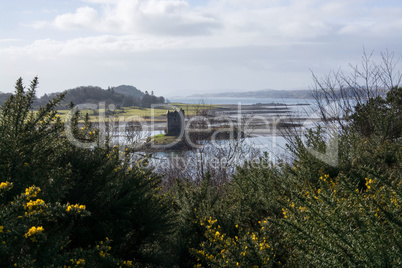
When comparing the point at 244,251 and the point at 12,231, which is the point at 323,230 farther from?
the point at 12,231

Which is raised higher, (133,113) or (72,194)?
(72,194)

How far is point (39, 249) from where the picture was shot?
2.77 m

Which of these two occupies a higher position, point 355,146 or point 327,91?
point 327,91

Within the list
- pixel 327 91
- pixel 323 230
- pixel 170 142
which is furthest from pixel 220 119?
pixel 323 230

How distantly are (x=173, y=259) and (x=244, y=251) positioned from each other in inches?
49.9

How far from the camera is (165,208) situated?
4.59 m

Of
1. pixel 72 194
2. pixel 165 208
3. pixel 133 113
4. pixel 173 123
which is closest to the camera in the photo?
pixel 72 194

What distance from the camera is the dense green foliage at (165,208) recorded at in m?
→ 2.61

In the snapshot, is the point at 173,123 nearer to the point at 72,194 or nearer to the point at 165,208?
the point at 165,208

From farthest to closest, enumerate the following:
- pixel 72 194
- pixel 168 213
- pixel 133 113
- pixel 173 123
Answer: pixel 133 113 < pixel 173 123 < pixel 168 213 < pixel 72 194

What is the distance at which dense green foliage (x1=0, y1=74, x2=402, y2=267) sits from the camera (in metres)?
2.61

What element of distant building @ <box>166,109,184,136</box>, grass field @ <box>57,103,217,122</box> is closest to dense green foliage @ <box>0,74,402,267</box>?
grass field @ <box>57,103,217,122</box>

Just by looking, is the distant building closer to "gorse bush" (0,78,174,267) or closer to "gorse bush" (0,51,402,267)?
"gorse bush" (0,51,402,267)

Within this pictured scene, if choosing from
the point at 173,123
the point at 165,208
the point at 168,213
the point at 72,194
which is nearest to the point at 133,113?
the point at 173,123
